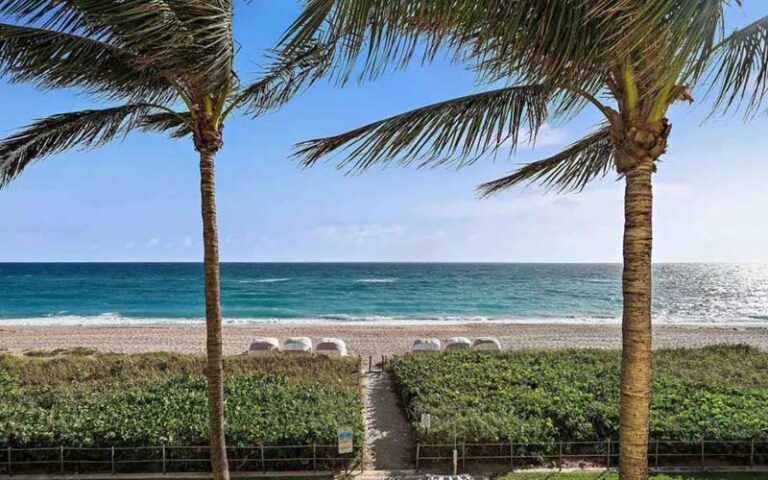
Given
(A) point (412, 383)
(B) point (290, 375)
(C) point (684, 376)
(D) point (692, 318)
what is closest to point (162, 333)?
(B) point (290, 375)

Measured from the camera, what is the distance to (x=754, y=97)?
130 inches

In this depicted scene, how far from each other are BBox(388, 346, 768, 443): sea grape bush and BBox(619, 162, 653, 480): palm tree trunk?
6278 millimetres

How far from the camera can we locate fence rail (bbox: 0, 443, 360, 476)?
8.78 metres

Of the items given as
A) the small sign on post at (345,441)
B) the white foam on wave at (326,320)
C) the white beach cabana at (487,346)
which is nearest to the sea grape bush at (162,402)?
the small sign on post at (345,441)

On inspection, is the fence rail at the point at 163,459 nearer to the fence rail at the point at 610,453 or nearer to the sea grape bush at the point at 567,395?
the fence rail at the point at 610,453

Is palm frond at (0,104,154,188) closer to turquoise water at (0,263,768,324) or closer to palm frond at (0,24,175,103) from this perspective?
palm frond at (0,24,175,103)

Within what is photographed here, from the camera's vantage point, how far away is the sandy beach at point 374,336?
82.8 feet

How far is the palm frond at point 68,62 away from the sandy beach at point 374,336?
60.5 feet

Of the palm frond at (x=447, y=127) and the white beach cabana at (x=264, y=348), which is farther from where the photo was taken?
the white beach cabana at (x=264, y=348)

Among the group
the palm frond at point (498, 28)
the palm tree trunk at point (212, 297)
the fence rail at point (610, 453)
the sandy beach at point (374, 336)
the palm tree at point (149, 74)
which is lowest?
the sandy beach at point (374, 336)

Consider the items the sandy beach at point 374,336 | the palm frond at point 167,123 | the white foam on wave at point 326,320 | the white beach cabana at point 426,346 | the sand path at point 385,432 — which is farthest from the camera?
the white foam on wave at point 326,320

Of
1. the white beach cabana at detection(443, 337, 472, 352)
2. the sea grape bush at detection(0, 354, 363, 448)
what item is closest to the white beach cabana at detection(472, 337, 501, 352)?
the white beach cabana at detection(443, 337, 472, 352)

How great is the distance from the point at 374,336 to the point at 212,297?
23212 millimetres

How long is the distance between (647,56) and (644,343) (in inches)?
73.0
